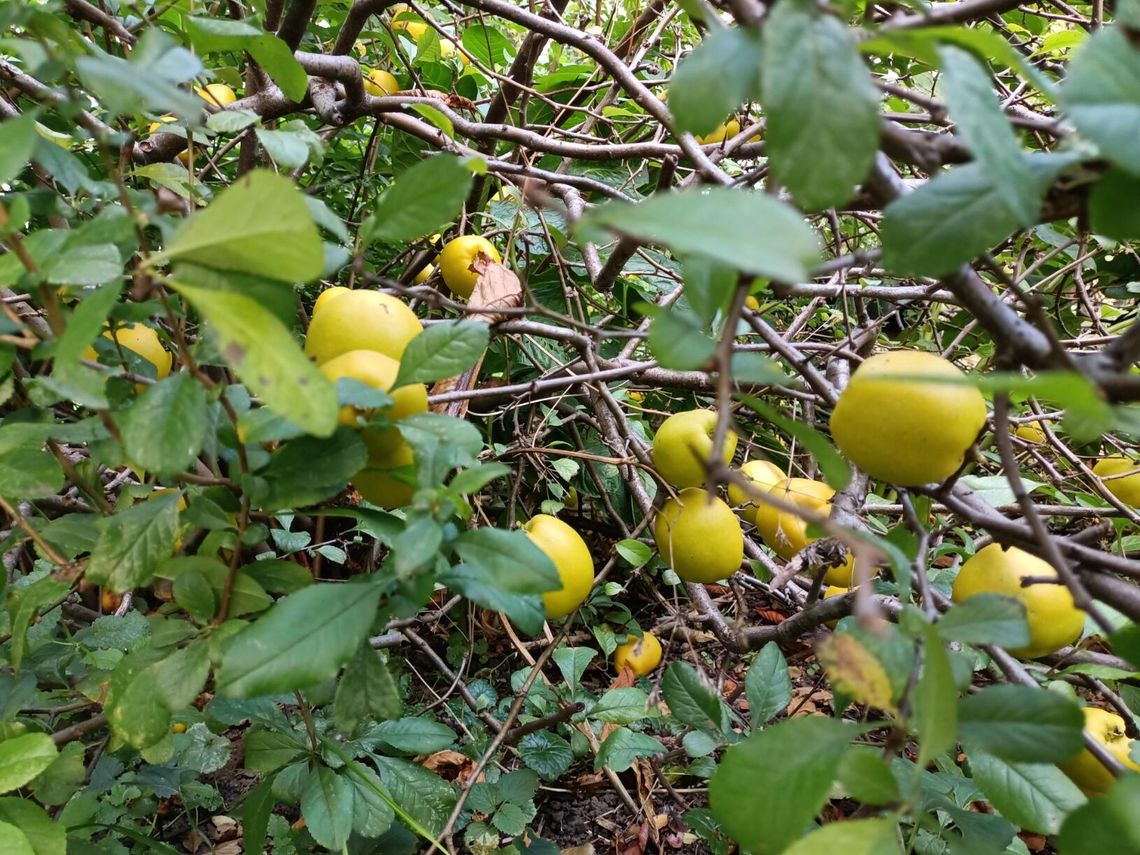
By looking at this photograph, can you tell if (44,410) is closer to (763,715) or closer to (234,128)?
(234,128)

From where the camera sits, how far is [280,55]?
2.30 feet

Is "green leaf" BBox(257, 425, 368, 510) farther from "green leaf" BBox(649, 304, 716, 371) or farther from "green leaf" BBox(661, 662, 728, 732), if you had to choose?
"green leaf" BBox(661, 662, 728, 732)

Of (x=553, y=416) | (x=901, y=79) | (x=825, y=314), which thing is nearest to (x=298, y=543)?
(x=553, y=416)

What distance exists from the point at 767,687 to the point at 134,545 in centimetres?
66

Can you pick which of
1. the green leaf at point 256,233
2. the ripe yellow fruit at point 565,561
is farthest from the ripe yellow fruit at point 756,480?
the green leaf at point 256,233

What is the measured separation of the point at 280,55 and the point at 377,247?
1044 mm

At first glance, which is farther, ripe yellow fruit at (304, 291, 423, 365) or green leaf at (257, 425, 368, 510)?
ripe yellow fruit at (304, 291, 423, 365)

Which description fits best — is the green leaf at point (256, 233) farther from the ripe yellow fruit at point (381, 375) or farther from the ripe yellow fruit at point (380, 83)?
the ripe yellow fruit at point (380, 83)

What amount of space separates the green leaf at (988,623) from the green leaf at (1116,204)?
22 centimetres

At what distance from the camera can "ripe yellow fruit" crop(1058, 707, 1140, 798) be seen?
2.45 ft

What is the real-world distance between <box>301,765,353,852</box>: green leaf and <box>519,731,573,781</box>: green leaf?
0.48 m

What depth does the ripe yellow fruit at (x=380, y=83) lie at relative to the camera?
162cm

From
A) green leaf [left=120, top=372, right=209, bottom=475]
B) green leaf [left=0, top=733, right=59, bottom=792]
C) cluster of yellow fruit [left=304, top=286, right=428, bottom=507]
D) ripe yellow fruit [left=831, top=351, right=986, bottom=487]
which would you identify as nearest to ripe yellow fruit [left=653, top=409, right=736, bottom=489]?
ripe yellow fruit [left=831, top=351, right=986, bottom=487]

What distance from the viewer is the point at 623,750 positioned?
1017mm
